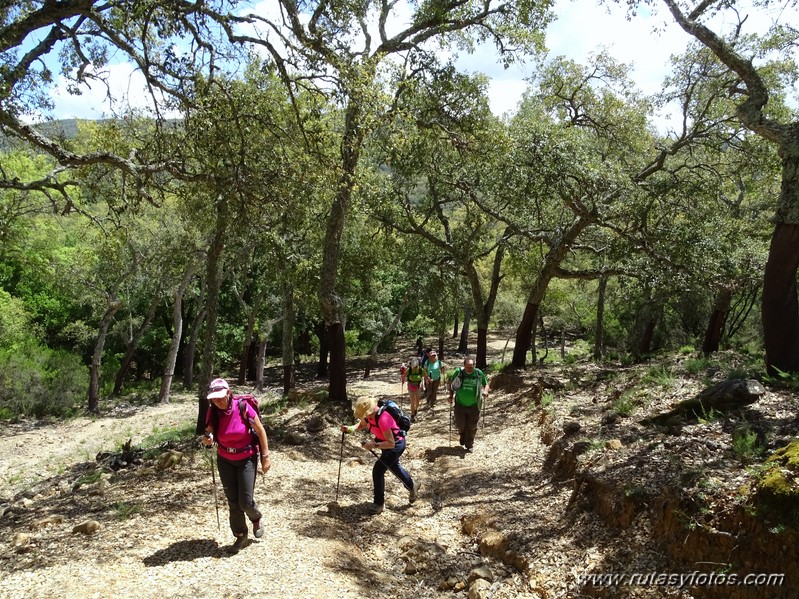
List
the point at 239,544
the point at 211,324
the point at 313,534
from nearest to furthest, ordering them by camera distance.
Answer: the point at 239,544, the point at 313,534, the point at 211,324

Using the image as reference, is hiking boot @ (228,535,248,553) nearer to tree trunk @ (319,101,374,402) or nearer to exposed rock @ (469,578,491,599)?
→ exposed rock @ (469,578,491,599)

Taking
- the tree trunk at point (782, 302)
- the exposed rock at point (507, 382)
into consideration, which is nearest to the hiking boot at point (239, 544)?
the tree trunk at point (782, 302)

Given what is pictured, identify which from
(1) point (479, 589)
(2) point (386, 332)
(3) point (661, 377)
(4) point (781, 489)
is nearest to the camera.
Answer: (4) point (781, 489)

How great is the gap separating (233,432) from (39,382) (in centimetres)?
1918

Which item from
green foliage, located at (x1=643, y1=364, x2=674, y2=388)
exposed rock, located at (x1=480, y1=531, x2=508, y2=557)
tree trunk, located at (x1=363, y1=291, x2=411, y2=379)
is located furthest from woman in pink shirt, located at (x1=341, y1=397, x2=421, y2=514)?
tree trunk, located at (x1=363, y1=291, x2=411, y2=379)

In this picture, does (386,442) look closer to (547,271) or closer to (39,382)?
(547,271)

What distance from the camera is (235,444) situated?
18.5ft

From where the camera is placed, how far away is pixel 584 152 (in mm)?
12258

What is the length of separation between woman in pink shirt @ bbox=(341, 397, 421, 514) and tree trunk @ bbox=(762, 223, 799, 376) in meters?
5.32

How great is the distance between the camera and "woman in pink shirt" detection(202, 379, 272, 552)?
559 cm

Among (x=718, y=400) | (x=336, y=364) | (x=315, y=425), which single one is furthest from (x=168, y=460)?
(x=718, y=400)

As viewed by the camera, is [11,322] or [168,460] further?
[11,322]

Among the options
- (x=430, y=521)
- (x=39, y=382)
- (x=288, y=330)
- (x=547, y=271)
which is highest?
(x=547, y=271)

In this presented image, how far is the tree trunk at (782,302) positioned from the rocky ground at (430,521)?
1017mm
